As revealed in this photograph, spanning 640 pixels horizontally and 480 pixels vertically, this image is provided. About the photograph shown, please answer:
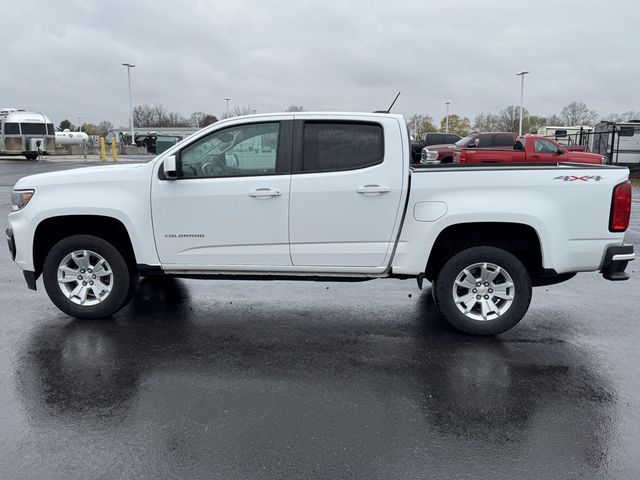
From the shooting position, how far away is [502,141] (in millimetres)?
21828

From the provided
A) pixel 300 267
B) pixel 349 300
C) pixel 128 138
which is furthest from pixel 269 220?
pixel 128 138

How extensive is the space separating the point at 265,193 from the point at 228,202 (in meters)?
0.36

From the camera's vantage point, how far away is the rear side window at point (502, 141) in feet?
70.8

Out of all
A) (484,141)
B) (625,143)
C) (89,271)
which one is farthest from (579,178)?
(625,143)

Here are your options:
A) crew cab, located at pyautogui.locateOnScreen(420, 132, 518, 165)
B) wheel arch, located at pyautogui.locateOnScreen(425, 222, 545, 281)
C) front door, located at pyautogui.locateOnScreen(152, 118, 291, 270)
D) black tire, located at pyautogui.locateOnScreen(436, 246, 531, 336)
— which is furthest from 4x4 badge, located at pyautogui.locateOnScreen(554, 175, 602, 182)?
crew cab, located at pyautogui.locateOnScreen(420, 132, 518, 165)

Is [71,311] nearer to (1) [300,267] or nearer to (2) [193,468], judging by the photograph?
(1) [300,267]

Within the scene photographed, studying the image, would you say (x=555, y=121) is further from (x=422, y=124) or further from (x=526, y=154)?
(x=526, y=154)

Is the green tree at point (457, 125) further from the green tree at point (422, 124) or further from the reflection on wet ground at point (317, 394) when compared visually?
the reflection on wet ground at point (317, 394)

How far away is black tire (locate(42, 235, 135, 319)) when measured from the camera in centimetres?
527

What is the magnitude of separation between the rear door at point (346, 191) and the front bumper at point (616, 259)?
1818 millimetres

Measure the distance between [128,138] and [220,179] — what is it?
65390mm

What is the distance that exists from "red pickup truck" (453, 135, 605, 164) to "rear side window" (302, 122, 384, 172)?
1428 centimetres

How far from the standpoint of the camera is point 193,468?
3018 mm

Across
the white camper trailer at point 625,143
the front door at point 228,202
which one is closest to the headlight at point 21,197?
the front door at point 228,202
